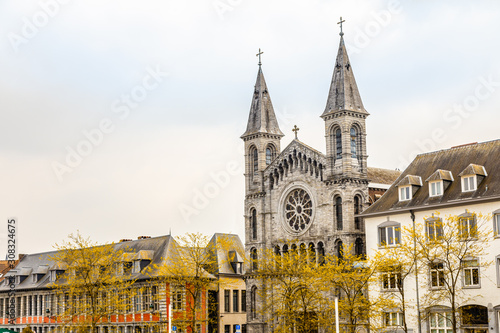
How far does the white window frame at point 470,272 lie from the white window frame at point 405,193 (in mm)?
7551

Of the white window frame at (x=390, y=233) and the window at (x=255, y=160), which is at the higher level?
the window at (x=255, y=160)

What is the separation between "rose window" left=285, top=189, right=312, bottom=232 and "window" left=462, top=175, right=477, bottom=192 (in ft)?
61.0

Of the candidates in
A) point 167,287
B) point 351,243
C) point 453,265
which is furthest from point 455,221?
point 167,287

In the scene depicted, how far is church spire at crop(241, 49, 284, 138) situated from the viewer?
79375mm

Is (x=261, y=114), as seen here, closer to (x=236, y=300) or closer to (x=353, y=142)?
(x=353, y=142)

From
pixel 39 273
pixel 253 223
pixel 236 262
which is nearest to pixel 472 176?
pixel 253 223

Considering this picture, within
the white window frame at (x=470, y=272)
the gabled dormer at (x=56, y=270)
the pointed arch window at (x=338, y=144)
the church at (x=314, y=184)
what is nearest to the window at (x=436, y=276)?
the white window frame at (x=470, y=272)

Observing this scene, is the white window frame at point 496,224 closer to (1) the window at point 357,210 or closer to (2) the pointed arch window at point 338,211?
(1) the window at point 357,210

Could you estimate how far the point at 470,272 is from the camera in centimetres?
5469

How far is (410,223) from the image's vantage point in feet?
193

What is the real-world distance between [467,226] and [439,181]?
5.08 meters

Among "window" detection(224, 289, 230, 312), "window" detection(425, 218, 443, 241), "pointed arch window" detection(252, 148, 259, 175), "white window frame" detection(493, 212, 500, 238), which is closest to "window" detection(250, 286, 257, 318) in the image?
"window" detection(224, 289, 230, 312)

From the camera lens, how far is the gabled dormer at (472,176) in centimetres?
5551

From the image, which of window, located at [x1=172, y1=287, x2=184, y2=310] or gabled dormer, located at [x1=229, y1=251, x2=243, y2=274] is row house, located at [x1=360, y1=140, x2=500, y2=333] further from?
gabled dormer, located at [x1=229, y1=251, x2=243, y2=274]
